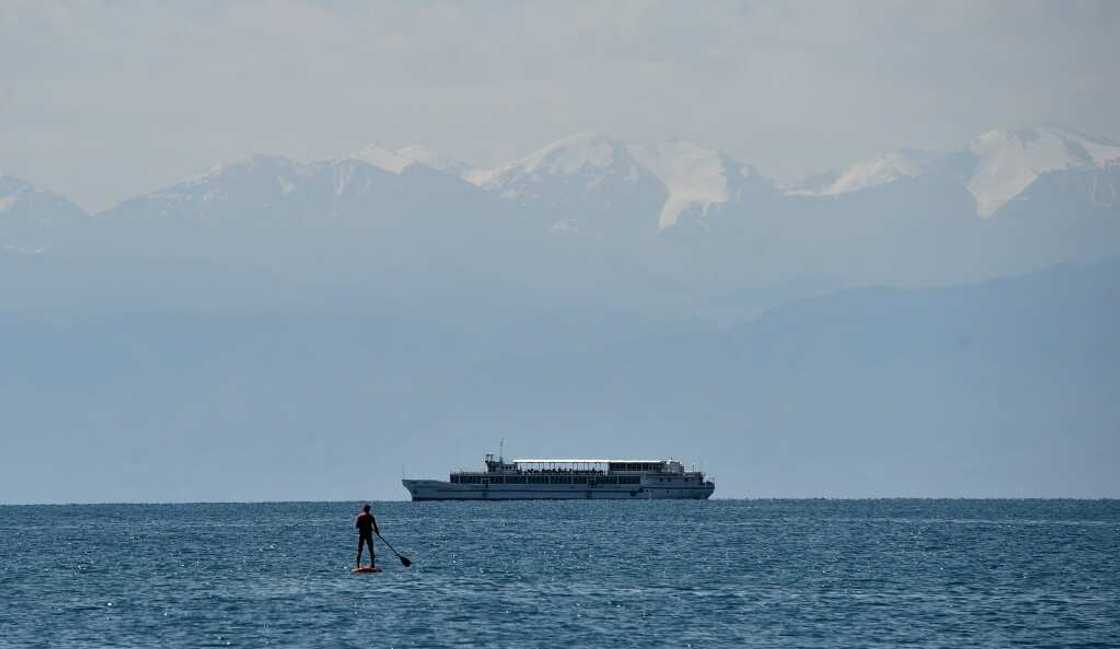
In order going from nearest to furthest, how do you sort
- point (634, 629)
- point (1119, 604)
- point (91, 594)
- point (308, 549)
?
point (634, 629)
point (1119, 604)
point (91, 594)
point (308, 549)

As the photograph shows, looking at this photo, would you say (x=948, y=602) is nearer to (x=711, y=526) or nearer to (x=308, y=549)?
(x=308, y=549)

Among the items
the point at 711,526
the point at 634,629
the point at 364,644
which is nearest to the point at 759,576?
the point at 634,629

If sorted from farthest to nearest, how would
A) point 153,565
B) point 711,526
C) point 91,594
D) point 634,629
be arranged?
point 711,526
point 153,565
point 91,594
point 634,629

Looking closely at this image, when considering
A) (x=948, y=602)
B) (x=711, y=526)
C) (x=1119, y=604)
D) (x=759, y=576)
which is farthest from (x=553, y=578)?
(x=711, y=526)

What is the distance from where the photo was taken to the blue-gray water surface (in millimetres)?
77312

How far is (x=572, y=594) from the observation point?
9494 cm

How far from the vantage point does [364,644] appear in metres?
73.9

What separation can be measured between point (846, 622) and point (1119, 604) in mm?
16387

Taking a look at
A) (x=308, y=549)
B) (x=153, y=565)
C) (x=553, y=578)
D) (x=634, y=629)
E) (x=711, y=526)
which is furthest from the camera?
(x=711, y=526)

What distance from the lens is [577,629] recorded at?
261 feet

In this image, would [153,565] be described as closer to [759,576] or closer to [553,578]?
[553,578]

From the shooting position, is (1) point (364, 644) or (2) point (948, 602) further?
(2) point (948, 602)

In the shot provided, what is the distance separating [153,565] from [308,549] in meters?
17.9

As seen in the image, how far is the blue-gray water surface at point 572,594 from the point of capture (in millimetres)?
77312
